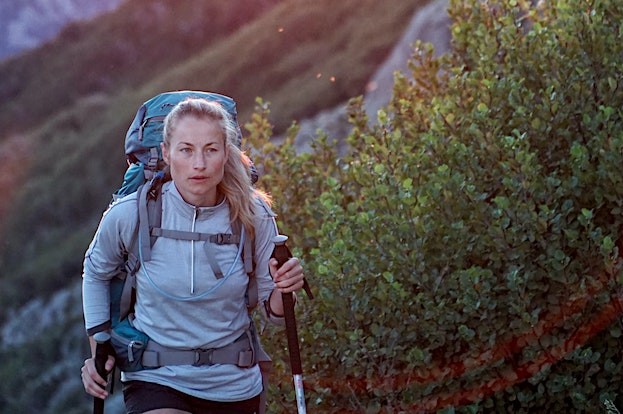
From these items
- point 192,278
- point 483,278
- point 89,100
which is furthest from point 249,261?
point 89,100

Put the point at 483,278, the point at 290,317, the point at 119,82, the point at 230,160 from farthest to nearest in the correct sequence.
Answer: the point at 119,82 < the point at 483,278 < the point at 230,160 < the point at 290,317

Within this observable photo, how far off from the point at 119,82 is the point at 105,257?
984 cm

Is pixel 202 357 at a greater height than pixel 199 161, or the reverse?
pixel 199 161

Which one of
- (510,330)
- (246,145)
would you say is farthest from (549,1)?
(510,330)

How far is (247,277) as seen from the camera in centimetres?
395

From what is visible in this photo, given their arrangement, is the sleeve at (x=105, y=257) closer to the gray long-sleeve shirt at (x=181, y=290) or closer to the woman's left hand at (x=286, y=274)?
the gray long-sleeve shirt at (x=181, y=290)

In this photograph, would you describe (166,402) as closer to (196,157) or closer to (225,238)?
(225,238)

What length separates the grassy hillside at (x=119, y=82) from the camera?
12.6 m

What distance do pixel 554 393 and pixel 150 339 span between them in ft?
6.42

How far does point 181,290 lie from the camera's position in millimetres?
3844

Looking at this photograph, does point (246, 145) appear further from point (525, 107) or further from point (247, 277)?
point (247, 277)

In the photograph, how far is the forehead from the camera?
3.93m

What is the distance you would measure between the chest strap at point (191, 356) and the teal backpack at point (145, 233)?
1.2 inches

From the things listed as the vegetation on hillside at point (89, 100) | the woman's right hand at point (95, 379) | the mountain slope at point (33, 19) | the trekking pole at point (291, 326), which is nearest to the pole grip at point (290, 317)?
the trekking pole at point (291, 326)
